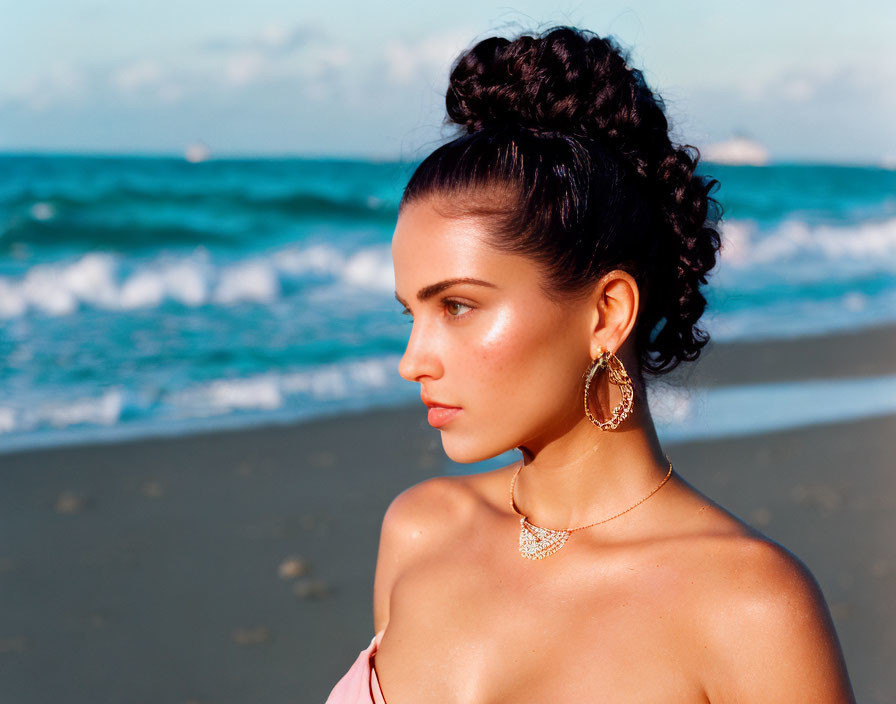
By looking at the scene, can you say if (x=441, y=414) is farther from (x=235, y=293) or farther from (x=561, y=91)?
(x=235, y=293)

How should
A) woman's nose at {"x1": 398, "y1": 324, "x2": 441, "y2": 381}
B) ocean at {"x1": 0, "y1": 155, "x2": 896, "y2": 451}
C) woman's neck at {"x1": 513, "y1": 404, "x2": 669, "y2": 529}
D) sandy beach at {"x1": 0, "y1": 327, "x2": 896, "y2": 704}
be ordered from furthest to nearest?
ocean at {"x1": 0, "y1": 155, "x2": 896, "y2": 451}, sandy beach at {"x1": 0, "y1": 327, "x2": 896, "y2": 704}, woman's neck at {"x1": 513, "y1": 404, "x2": 669, "y2": 529}, woman's nose at {"x1": 398, "y1": 324, "x2": 441, "y2": 381}

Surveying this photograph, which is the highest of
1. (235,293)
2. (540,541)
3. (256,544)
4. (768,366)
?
(235,293)

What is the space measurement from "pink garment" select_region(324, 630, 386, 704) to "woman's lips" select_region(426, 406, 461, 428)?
64cm

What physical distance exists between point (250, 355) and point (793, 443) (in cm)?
488

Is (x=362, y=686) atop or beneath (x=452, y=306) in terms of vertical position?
beneath

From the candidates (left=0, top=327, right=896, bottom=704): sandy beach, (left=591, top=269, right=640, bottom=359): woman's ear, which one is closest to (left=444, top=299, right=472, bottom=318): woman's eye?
(left=591, top=269, right=640, bottom=359): woman's ear

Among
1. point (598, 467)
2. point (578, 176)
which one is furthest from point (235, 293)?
point (578, 176)

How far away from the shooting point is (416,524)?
256 centimetres

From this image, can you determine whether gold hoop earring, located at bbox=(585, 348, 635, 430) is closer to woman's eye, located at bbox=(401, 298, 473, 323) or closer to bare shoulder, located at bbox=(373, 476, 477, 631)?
woman's eye, located at bbox=(401, 298, 473, 323)

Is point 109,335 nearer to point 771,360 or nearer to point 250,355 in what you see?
point 250,355

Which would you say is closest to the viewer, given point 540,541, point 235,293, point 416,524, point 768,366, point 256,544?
point 540,541

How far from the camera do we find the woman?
1955mm

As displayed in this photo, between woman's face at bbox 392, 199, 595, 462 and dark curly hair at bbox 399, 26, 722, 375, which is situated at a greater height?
dark curly hair at bbox 399, 26, 722, 375

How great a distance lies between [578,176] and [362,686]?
125cm
